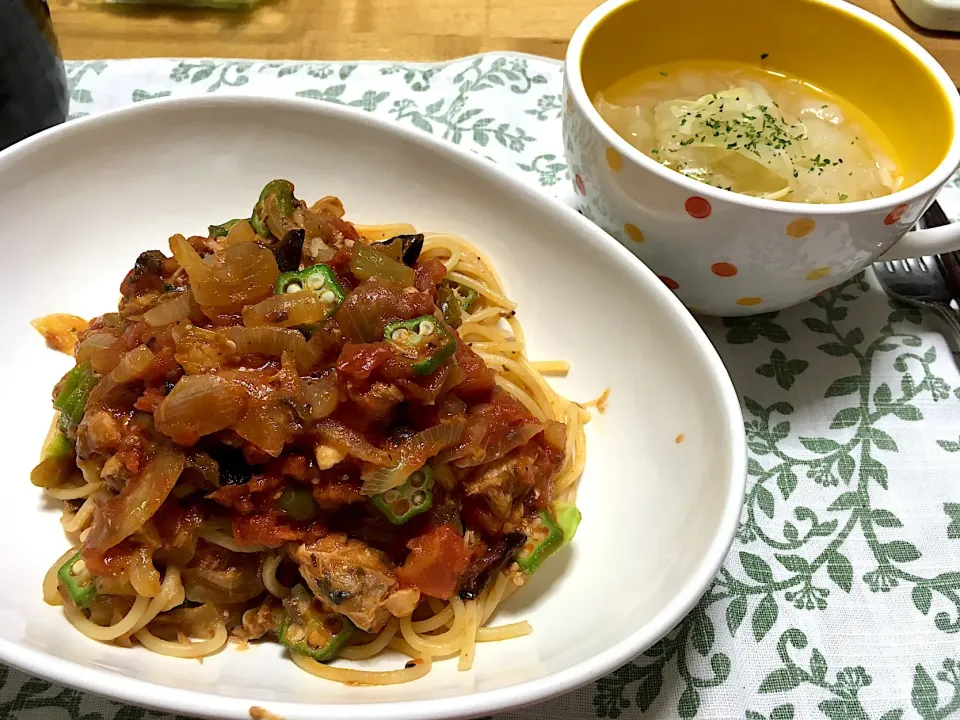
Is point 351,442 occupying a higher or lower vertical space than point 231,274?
lower

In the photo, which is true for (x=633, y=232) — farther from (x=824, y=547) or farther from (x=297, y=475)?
(x=297, y=475)

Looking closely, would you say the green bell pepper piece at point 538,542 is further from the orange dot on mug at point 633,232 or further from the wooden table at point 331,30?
the wooden table at point 331,30

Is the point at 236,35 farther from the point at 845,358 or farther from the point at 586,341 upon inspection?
the point at 845,358

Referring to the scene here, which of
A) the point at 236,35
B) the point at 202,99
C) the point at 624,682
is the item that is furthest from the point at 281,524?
the point at 236,35

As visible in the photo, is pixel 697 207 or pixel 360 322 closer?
pixel 360 322

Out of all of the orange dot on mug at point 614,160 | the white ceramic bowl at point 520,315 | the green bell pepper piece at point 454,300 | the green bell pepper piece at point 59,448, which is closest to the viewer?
the white ceramic bowl at point 520,315

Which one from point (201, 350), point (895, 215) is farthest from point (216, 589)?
point (895, 215)

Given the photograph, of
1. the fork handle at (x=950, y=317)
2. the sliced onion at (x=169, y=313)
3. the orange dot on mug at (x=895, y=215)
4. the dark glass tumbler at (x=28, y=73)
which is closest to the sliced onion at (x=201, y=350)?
the sliced onion at (x=169, y=313)
